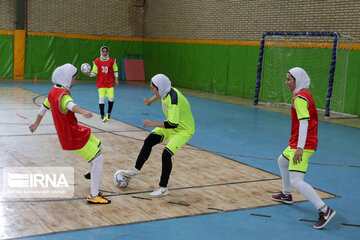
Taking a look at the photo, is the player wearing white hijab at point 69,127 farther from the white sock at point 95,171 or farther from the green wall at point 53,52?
the green wall at point 53,52

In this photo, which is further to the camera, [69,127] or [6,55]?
[6,55]

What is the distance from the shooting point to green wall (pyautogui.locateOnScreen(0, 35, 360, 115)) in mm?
20328

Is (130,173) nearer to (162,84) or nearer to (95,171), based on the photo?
(95,171)

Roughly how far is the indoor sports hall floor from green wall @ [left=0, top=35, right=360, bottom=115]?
6.99 metres

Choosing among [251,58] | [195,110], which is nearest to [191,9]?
[251,58]

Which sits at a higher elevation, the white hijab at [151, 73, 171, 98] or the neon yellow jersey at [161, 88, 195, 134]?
the white hijab at [151, 73, 171, 98]

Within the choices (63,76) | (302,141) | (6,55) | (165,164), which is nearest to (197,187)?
(165,164)

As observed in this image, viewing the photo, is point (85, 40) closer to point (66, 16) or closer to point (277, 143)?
point (66, 16)

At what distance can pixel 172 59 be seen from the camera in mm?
24781

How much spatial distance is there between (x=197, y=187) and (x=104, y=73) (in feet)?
21.3

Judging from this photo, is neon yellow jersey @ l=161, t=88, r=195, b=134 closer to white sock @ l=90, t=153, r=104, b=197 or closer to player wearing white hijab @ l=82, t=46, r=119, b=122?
white sock @ l=90, t=153, r=104, b=197

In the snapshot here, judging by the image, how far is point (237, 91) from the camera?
67.5ft

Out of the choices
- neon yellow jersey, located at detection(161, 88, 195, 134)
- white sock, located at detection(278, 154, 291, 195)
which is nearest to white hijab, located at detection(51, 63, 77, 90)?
neon yellow jersey, located at detection(161, 88, 195, 134)

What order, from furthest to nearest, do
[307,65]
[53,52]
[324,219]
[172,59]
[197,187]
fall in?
1. [53,52]
2. [172,59]
3. [307,65]
4. [197,187]
5. [324,219]
